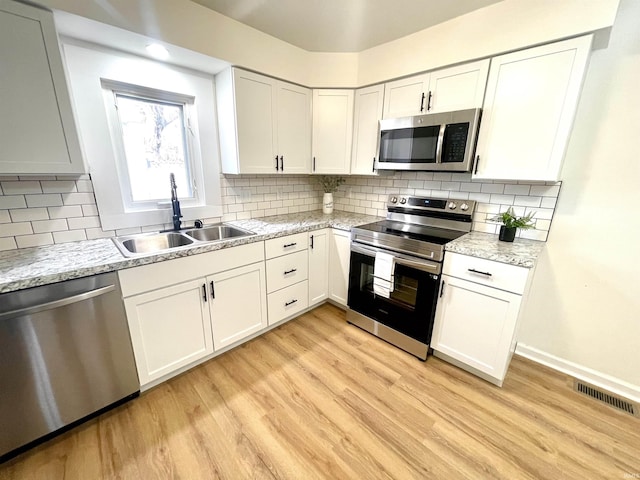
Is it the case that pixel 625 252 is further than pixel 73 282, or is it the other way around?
pixel 625 252

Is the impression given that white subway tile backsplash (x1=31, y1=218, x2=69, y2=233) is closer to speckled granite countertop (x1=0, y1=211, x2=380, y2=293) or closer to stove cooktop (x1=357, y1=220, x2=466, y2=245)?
speckled granite countertop (x1=0, y1=211, x2=380, y2=293)

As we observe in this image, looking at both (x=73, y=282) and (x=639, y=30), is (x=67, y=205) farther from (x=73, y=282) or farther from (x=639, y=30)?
(x=639, y=30)

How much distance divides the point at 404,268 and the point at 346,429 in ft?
3.72

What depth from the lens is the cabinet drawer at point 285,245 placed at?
7.00 ft

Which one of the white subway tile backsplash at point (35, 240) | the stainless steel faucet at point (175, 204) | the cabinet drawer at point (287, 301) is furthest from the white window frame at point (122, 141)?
the cabinet drawer at point (287, 301)

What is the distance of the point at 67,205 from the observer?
1.69 m

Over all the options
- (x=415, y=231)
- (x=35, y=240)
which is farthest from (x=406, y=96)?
(x=35, y=240)

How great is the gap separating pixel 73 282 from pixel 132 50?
1.60 metres

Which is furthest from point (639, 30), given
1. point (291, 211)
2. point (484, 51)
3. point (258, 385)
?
point (258, 385)

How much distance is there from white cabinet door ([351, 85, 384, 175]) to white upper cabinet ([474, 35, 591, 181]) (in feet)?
2.91

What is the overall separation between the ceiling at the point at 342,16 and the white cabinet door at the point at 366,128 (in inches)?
16.4

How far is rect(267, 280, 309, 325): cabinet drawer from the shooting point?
2289 mm

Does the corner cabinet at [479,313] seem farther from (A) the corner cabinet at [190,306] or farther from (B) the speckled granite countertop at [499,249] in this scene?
(A) the corner cabinet at [190,306]

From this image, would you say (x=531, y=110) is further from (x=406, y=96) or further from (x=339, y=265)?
(x=339, y=265)
